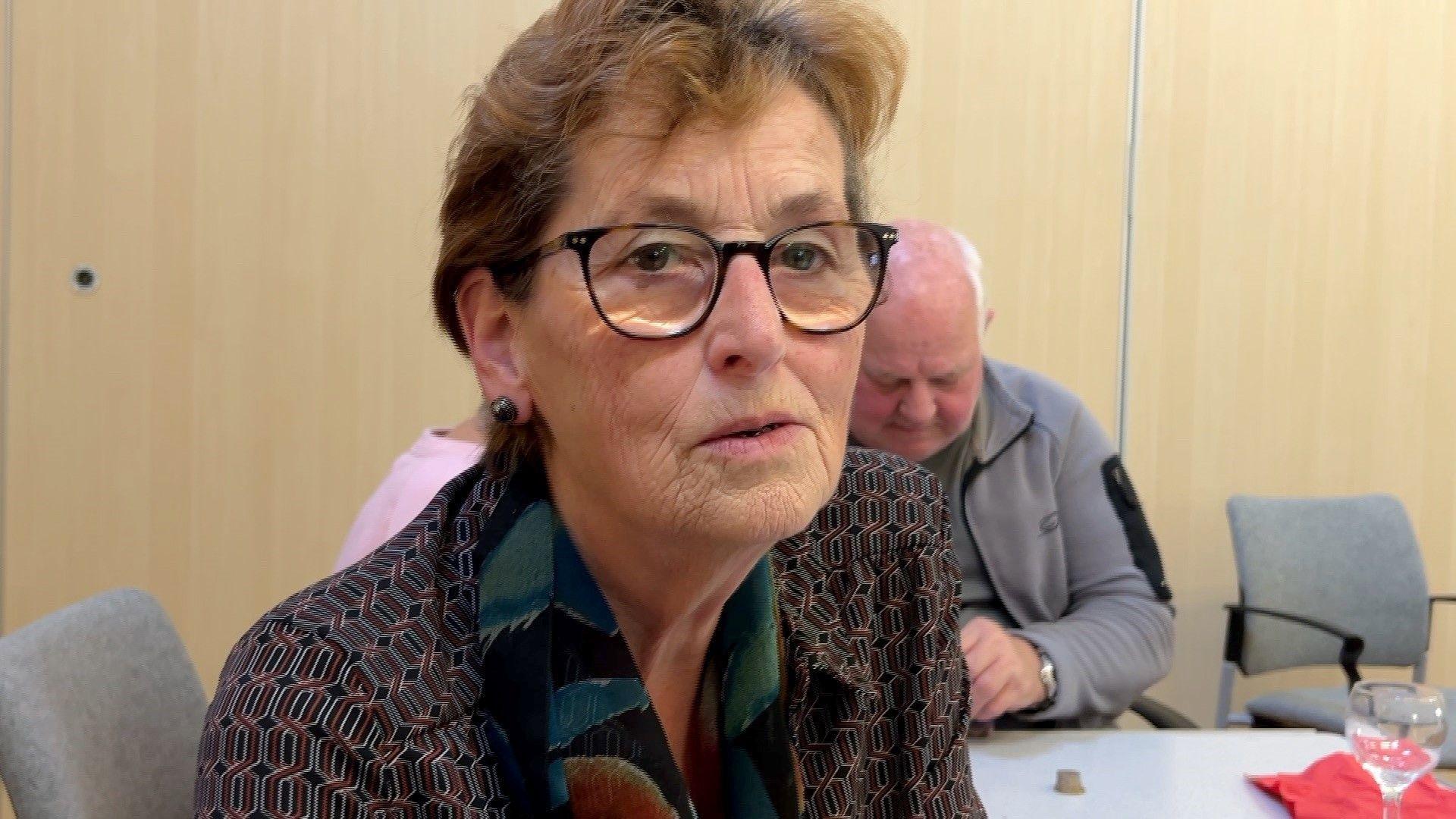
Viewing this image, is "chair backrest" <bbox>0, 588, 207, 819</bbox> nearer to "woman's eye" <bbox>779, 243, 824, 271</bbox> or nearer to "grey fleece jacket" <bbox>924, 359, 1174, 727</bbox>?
"woman's eye" <bbox>779, 243, 824, 271</bbox>

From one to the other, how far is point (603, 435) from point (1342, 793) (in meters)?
1.06

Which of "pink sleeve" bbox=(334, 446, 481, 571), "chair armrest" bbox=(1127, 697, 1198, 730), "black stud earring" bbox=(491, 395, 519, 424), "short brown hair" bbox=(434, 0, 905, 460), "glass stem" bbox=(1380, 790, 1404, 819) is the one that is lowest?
"chair armrest" bbox=(1127, 697, 1198, 730)

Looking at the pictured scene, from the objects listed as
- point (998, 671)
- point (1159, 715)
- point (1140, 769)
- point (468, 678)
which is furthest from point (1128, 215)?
point (468, 678)

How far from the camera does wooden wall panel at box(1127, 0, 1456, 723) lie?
3916 mm

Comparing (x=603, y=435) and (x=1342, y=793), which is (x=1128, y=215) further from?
Result: (x=603, y=435)

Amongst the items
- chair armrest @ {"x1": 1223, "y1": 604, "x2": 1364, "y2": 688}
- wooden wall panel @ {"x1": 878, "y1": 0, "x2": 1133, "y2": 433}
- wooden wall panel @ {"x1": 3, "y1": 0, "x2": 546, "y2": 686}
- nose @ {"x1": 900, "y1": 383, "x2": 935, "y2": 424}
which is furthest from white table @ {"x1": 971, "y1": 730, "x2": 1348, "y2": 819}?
wooden wall panel @ {"x1": 3, "y1": 0, "x2": 546, "y2": 686}

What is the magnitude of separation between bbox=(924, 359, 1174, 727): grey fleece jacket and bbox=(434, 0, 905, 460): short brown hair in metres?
1.24

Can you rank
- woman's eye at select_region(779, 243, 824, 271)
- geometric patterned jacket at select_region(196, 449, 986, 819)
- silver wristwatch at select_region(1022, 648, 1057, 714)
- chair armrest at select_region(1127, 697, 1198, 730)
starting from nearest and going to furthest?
geometric patterned jacket at select_region(196, 449, 986, 819), woman's eye at select_region(779, 243, 824, 271), silver wristwatch at select_region(1022, 648, 1057, 714), chair armrest at select_region(1127, 697, 1198, 730)

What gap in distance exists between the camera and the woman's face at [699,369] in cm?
100

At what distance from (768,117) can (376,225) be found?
9.07ft

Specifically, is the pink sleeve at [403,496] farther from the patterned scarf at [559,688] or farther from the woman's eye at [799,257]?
the woman's eye at [799,257]

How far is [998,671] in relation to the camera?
1.92 meters

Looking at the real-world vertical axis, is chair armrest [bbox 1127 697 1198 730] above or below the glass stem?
below

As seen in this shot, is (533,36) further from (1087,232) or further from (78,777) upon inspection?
(1087,232)
